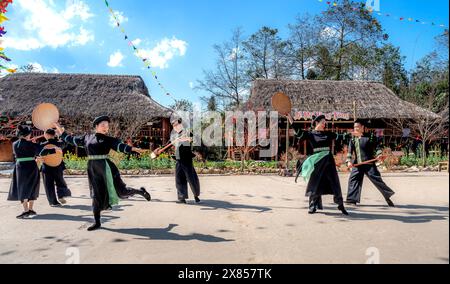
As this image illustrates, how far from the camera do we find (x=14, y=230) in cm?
488

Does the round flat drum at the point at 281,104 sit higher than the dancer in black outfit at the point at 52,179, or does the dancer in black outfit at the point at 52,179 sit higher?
the round flat drum at the point at 281,104

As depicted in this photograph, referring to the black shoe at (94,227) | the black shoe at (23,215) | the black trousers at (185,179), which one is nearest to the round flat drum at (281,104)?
the black trousers at (185,179)

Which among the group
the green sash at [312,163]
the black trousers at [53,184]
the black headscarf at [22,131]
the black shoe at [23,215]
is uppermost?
the black headscarf at [22,131]

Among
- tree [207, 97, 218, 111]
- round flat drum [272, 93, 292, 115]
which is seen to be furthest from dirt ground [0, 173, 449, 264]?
tree [207, 97, 218, 111]

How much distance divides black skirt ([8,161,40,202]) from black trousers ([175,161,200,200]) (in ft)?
8.70

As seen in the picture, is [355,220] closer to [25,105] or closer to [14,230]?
[14,230]

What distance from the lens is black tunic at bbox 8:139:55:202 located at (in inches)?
232

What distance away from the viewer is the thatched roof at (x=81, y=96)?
18.2m

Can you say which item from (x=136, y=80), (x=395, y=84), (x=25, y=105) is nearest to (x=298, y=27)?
(x=395, y=84)

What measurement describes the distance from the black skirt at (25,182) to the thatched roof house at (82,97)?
10.4 meters

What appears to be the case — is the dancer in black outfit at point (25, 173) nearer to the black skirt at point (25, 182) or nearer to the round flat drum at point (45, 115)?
the black skirt at point (25, 182)

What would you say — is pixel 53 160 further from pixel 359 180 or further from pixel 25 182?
pixel 359 180

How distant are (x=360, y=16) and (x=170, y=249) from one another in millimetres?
30484
